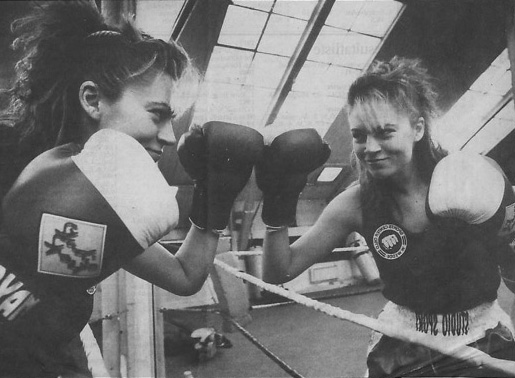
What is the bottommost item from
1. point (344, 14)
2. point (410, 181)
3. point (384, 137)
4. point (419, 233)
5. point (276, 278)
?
point (276, 278)

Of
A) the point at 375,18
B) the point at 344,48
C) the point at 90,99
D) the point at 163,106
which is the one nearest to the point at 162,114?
the point at 163,106

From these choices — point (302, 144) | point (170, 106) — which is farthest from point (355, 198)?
point (170, 106)

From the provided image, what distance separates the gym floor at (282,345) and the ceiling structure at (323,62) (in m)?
0.51

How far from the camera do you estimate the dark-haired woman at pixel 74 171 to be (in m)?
0.61

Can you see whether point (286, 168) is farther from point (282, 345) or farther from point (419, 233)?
point (282, 345)

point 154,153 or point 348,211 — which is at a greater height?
point 154,153

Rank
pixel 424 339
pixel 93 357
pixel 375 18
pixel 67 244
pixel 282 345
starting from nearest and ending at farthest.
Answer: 1. pixel 67 244
2. pixel 93 357
3. pixel 424 339
4. pixel 375 18
5. pixel 282 345

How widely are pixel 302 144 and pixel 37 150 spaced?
0.50 meters

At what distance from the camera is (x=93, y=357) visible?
715 mm

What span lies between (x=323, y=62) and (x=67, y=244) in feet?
2.37

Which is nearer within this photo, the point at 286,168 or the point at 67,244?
the point at 67,244

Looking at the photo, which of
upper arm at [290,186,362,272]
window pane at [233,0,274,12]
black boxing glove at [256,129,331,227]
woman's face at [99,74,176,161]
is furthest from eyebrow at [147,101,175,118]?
upper arm at [290,186,362,272]

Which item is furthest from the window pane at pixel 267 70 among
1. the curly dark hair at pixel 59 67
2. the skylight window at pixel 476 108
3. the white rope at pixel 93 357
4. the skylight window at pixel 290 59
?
the white rope at pixel 93 357

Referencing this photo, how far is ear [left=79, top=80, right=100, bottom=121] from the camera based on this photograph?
653mm
